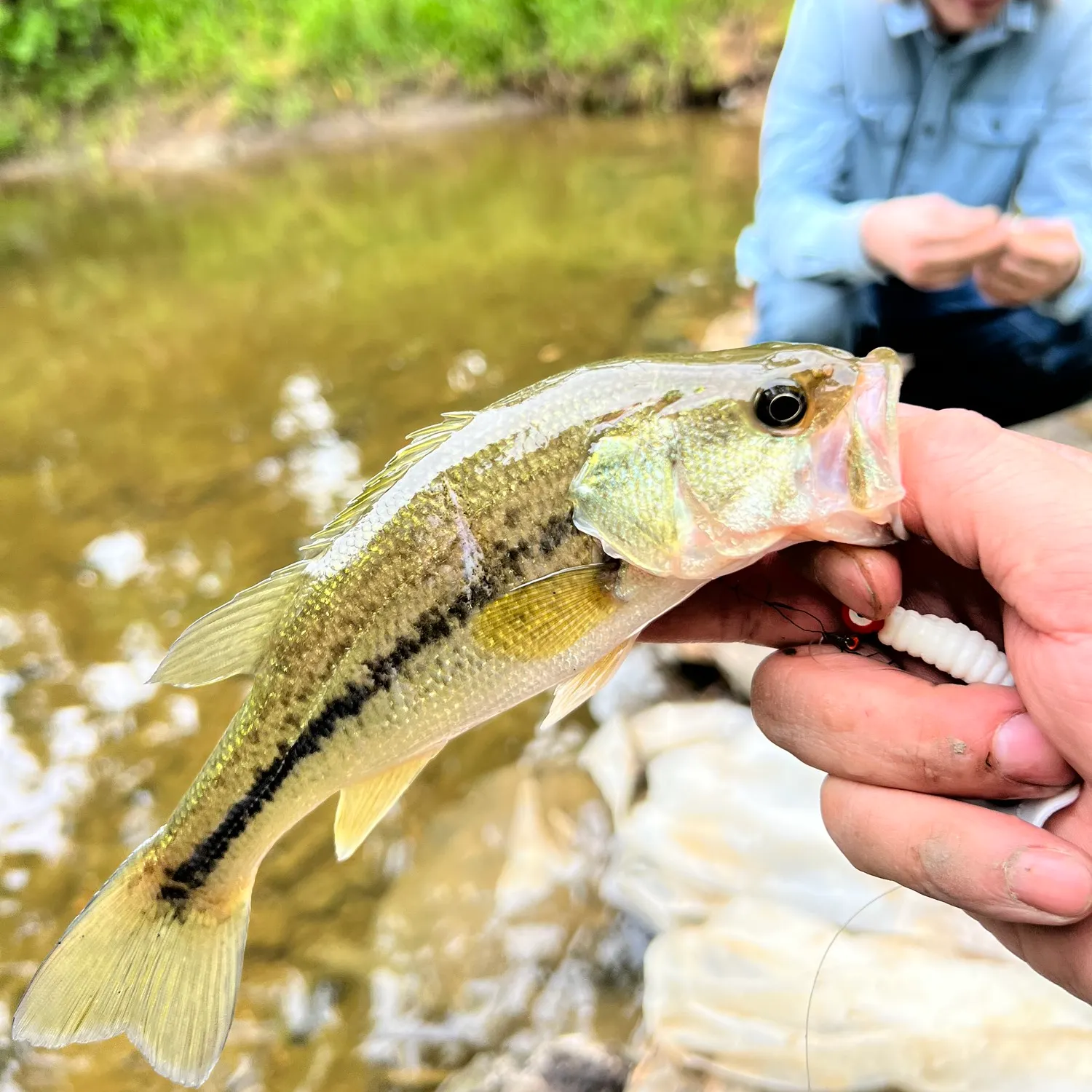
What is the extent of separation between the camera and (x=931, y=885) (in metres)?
1.12

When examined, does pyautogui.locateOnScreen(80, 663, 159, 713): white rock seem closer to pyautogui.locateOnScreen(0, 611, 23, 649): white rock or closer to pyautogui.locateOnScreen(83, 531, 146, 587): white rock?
pyautogui.locateOnScreen(0, 611, 23, 649): white rock

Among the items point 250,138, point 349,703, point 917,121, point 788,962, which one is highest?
point 917,121

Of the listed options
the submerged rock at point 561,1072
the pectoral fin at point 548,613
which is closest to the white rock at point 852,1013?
the submerged rock at point 561,1072

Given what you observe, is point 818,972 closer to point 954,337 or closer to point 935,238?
point 935,238

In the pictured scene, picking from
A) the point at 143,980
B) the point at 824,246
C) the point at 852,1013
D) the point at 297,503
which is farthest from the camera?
the point at 297,503

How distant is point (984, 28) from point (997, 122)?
1.14ft

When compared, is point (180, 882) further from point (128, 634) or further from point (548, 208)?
point (548, 208)

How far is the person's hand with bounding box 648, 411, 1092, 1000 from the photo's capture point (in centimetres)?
100

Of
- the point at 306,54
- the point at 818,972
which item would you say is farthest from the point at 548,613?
the point at 306,54

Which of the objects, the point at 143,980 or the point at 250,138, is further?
the point at 250,138

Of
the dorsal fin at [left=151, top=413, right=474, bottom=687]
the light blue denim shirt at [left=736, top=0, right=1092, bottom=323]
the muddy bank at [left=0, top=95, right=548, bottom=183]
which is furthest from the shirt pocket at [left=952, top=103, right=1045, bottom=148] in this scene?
the muddy bank at [left=0, top=95, right=548, bottom=183]

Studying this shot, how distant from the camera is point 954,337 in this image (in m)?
2.74

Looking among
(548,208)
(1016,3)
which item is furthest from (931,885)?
(548,208)

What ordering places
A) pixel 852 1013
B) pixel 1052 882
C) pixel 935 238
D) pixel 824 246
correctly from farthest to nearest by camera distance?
pixel 824 246, pixel 935 238, pixel 852 1013, pixel 1052 882
